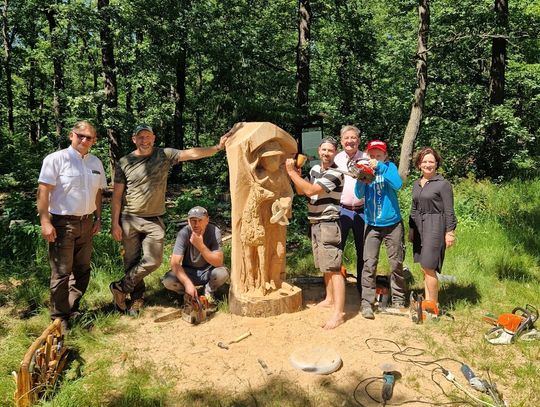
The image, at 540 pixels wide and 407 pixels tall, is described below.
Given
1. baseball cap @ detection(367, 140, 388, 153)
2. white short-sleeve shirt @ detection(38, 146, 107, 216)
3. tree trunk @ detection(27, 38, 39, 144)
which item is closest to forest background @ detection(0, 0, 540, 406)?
tree trunk @ detection(27, 38, 39, 144)

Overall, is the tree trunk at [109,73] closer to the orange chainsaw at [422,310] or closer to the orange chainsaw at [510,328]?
the orange chainsaw at [422,310]

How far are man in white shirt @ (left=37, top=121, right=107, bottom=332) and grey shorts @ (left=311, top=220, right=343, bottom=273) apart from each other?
212 centimetres

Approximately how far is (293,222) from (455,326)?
3800mm

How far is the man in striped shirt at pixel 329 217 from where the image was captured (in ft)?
12.4

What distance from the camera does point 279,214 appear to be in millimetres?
4000

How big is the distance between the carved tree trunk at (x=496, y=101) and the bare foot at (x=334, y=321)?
23.1ft

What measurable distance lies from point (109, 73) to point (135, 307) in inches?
247

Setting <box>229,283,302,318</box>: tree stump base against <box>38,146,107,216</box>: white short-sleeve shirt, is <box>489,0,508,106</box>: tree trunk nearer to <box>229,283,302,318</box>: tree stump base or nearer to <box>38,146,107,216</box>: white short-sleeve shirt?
<box>229,283,302,318</box>: tree stump base

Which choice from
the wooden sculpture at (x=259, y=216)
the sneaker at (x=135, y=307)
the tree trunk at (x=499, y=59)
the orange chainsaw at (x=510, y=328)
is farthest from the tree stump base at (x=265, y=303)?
the tree trunk at (x=499, y=59)

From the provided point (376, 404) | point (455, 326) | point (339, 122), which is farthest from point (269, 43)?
point (376, 404)

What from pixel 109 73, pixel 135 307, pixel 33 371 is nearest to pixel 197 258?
pixel 135 307

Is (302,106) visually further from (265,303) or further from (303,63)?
(265,303)

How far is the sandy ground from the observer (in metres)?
2.91

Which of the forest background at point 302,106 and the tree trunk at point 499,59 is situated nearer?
the forest background at point 302,106
